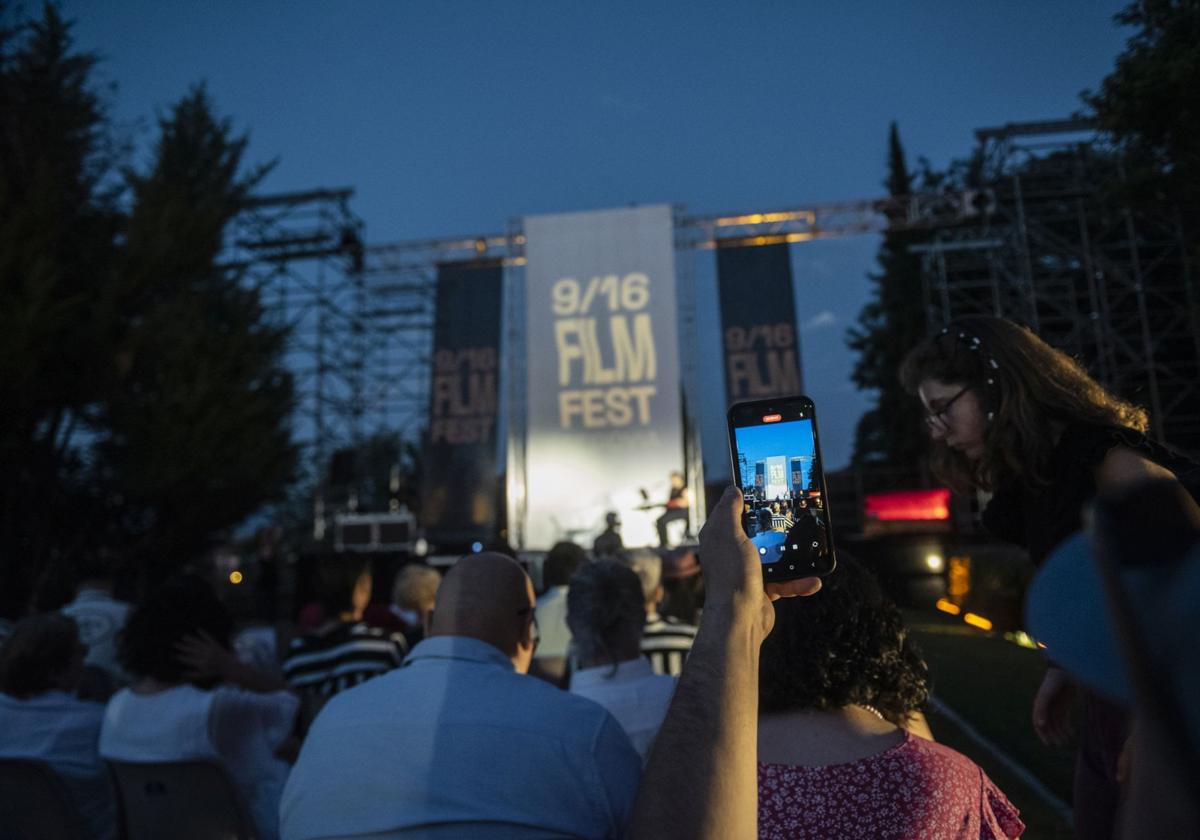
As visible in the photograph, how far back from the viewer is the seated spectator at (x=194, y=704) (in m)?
2.36

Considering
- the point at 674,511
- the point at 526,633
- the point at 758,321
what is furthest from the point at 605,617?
the point at 758,321

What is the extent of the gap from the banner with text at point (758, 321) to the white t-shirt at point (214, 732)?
29.0ft

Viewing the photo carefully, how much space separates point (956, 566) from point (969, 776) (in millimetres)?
9576

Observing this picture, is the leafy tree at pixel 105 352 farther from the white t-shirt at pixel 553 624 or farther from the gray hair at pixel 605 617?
the gray hair at pixel 605 617

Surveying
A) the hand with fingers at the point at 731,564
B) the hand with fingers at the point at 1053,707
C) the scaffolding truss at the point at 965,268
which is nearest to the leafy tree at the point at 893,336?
the scaffolding truss at the point at 965,268

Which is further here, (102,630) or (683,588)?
(683,588)

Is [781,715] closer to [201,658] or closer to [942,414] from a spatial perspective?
[942,414]

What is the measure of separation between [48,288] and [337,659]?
27.3 ft

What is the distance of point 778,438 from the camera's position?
3.89 feet

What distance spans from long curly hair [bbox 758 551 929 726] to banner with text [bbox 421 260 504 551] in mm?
10261

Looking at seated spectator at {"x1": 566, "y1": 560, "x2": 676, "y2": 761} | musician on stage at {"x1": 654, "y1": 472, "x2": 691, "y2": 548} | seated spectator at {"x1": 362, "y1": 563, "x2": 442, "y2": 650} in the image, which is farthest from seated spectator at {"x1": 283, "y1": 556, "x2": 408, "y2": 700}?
musician on stage at {"x1": 654, "y1": 472, "x2": 691, "y2": 548}

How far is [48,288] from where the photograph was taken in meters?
9.26

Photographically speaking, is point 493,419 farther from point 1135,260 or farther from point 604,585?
point 1135,260

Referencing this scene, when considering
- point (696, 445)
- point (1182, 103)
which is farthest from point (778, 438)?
point (696, 445)
